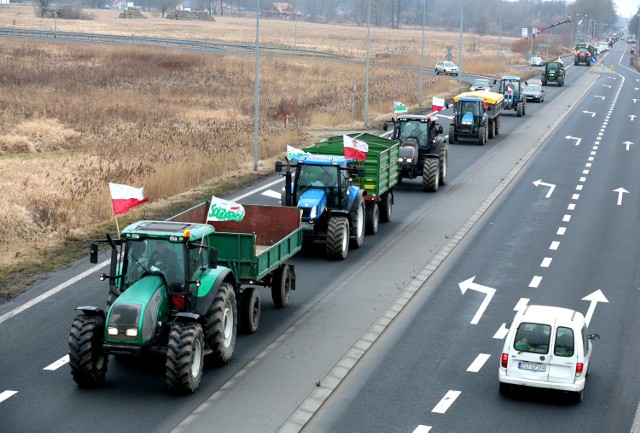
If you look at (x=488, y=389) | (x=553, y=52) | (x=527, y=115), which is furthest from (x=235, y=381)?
(x=553, y=52)

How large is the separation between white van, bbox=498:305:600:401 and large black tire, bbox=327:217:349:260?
28.5 feet

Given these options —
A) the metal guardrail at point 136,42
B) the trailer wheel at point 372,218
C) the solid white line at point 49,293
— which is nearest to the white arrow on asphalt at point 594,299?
the trailer wheel at point 372,218

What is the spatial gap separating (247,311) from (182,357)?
339 cm

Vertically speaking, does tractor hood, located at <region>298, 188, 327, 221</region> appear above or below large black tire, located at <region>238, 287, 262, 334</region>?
above

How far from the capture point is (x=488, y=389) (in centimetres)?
1616

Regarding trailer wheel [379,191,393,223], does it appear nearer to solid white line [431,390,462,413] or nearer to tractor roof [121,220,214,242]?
tractor roof [121,220,214,242]

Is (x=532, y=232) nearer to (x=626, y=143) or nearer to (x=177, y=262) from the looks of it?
(x=177, y=262)

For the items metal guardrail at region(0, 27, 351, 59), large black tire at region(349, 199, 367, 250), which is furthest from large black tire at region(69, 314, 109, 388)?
metal guardrail at region(0, 27, 351, 59)

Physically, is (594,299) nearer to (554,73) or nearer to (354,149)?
(354,149)

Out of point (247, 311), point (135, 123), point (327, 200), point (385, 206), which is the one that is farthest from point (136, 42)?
point (247, 311)

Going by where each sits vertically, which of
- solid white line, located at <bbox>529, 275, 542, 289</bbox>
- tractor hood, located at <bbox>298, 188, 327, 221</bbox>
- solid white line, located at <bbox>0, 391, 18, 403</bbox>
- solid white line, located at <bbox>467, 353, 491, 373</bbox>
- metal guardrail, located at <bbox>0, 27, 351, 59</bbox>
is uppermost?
metal guardrail, located at <bbox>0, 27, 351, 59</bbox>

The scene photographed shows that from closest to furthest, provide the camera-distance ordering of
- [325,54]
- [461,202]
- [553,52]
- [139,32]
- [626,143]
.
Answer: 1. [461,202]
2. [626,143]
3. [325,54]
4. [139,32]
5. [553,52]

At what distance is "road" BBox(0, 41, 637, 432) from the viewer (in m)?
14.8

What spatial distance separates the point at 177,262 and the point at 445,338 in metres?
5.62
